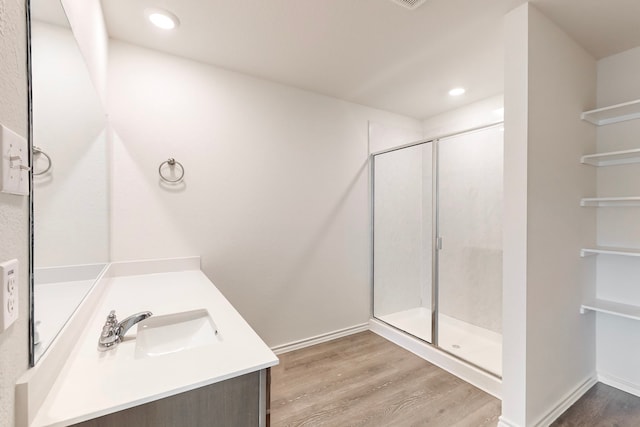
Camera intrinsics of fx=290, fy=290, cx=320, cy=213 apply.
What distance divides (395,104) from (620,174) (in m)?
1.89

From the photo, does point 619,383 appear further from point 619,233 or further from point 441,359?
point 441,359

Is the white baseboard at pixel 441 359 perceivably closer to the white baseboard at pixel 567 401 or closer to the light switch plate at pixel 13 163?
the white baseboard at pixel 567 401

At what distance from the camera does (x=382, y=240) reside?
3156 millimetres

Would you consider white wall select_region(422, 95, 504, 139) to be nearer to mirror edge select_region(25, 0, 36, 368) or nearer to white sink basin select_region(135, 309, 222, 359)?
white sink basin select_region(135, 309, 222, 359)

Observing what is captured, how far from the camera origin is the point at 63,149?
35.9 inches

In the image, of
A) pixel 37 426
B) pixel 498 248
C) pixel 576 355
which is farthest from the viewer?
pixel 498 248

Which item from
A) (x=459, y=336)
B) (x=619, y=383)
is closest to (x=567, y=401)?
(x=619, y=383)

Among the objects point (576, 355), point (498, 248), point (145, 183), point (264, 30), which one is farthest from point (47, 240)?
point (498, 248)

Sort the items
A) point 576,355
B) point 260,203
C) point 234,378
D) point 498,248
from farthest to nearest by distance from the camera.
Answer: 1. point 498,248
2. point 260,203
3. point 576,355
4. point 234,378

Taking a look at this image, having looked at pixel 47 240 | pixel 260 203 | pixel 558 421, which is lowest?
pixel 558 421

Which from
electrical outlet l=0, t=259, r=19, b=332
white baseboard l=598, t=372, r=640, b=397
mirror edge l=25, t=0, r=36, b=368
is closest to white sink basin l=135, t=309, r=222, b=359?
mirror edge l=25, t=0, r=36, b=368

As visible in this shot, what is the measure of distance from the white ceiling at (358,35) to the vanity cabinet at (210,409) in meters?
1.82

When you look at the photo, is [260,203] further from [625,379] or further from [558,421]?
[625,379]

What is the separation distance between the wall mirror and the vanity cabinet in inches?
10.6
